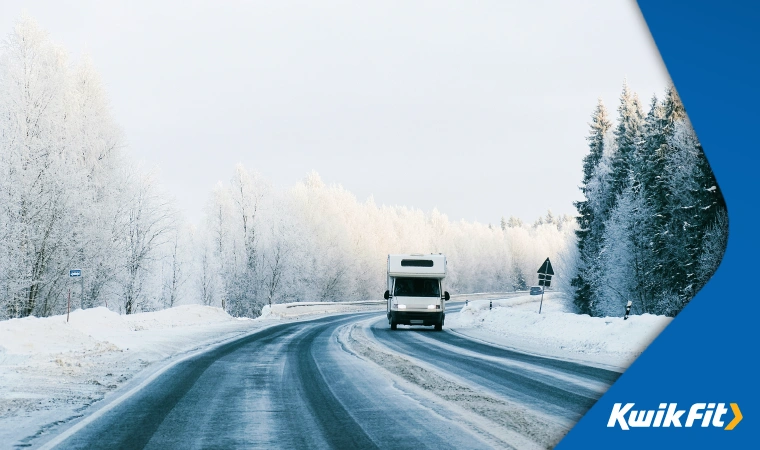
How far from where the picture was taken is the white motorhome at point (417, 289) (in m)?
28.5

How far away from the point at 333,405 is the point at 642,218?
34.0m

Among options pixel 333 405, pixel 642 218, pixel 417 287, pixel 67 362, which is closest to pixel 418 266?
pixel 417 287

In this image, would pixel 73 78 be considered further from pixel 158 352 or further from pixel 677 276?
pixel 677 276

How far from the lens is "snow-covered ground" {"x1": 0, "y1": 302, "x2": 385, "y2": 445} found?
871 cm

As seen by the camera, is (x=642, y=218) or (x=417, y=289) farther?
(x=642, y=218)

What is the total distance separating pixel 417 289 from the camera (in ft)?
94.3

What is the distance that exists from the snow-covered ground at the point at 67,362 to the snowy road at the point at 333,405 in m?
0.68

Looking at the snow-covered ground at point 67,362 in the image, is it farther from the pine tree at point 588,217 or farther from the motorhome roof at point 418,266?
the pine tree at point 588,217

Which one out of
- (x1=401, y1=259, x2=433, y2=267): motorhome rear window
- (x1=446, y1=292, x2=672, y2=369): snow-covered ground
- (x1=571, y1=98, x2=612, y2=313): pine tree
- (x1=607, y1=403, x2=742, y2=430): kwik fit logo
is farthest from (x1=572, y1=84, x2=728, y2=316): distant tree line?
(x1=607, y1=403, x2=742, y2=430): kwik fit logo

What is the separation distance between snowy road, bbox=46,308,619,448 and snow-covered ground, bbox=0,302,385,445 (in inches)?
26.8

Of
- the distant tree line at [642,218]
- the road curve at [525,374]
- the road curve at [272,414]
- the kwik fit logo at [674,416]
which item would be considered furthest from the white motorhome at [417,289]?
the kwik fit logo at [674,416]

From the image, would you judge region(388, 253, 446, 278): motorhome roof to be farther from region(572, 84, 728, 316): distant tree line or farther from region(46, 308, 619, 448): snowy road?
region(46, 308, 619, 448): snowy road

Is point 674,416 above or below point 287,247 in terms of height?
below

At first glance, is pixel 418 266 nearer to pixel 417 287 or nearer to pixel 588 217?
pixel 417 287
